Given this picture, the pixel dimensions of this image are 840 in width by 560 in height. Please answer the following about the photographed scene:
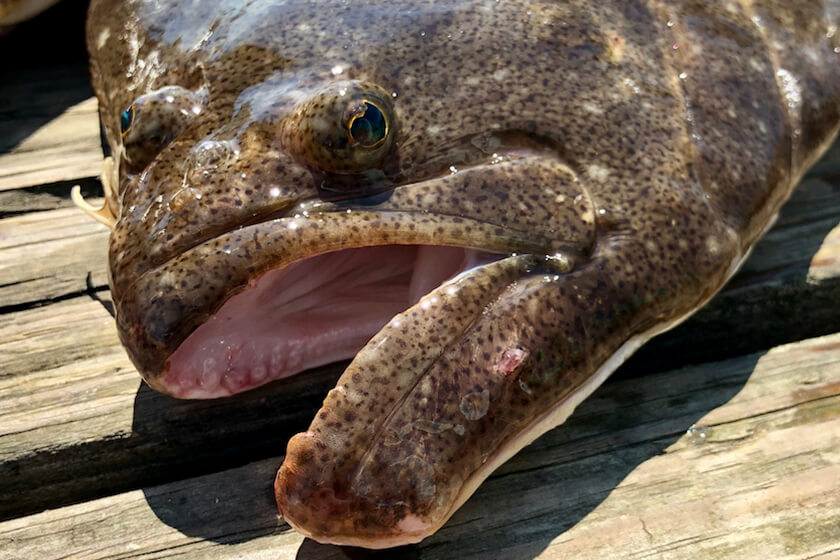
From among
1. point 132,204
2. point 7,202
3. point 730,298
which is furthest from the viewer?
point 7,202

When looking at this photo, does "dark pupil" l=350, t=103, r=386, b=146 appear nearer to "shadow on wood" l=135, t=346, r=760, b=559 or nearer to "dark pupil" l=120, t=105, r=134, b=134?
"dark pupil" l=120, t=105, r=134, b=134

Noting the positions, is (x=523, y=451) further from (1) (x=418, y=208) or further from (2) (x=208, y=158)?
(2) (x=208, y=158)

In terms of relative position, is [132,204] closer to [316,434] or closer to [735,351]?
[316,434]

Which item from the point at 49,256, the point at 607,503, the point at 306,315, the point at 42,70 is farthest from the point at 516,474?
the point at 42,70

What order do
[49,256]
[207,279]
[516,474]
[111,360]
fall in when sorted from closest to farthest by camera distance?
1. [207,279]
2. [516,474]
3. [111,360]
4. [49,256]

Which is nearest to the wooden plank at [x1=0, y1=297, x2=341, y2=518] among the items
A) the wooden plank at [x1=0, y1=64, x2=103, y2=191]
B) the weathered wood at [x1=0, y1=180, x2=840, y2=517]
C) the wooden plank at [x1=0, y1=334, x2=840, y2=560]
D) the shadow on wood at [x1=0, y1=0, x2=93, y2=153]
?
the weathered wood at [x1=0, y1=180, x2=840, y2=517]

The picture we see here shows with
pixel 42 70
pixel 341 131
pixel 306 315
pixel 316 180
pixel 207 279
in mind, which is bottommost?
pixel 42 70

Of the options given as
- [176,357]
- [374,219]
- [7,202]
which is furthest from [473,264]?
[7,202]
